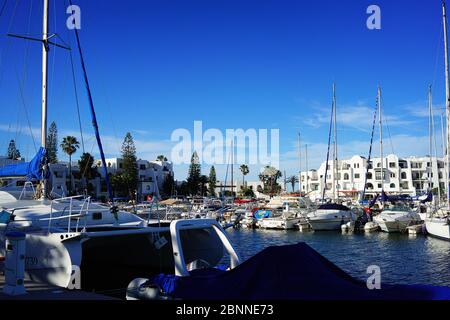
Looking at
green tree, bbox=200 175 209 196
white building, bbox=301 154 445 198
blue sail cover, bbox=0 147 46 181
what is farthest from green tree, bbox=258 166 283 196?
blue sail cover, bbox=0 147 46 181

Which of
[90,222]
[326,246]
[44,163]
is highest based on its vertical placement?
[44,163]

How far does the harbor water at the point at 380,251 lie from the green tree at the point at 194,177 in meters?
61.0

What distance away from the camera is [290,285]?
24.1 feet

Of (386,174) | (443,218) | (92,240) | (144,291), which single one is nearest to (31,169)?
(92,240)

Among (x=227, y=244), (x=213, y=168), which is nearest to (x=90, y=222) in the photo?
(x=227, y=244)

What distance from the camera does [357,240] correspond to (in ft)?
117

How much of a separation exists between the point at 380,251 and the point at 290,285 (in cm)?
2411

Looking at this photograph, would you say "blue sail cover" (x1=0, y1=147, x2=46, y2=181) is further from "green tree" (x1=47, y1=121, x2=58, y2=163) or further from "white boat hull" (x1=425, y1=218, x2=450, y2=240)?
"green tree" (x1=47, y1=121, x2=58, y2=163)

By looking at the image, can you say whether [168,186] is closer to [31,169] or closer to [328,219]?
[328,219]

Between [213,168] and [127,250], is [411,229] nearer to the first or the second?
[127,250]

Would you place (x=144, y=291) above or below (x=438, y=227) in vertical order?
above

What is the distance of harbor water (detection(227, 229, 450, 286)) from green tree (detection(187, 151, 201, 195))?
200 ft

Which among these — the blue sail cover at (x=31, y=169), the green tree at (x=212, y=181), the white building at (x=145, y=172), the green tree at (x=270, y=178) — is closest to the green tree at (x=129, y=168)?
the white building at (x=145, y=172)
